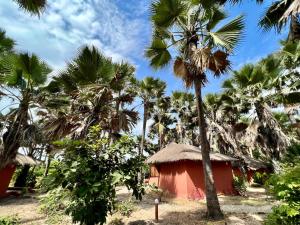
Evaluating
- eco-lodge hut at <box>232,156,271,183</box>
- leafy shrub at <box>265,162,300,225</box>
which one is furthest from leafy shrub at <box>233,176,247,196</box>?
leafy shrub at <box>265,162,300,225</box>

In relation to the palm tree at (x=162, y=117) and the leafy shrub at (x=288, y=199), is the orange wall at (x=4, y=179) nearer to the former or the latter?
the palm tree at (x=162, y=117)

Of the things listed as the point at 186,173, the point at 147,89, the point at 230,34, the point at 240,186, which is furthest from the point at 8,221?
the point at 147,89

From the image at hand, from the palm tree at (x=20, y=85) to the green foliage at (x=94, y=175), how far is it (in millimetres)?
4882

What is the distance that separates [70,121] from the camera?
1138cm

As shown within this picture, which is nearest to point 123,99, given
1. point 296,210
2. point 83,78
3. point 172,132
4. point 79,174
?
point 83,78

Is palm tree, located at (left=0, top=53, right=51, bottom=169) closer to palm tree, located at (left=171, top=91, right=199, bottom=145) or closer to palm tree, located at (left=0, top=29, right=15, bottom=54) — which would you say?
palm tree, located at (left=0, top=29, right=15, bottom=54)

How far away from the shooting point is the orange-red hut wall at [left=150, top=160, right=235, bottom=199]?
52.5 feet

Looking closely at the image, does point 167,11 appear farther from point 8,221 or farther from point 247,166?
point 247,166

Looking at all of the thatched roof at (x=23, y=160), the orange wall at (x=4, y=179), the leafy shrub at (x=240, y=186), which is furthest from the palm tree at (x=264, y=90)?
the orange wall at (x=4, y=179)

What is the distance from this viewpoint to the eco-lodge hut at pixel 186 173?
16.0 m

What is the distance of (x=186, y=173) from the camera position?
16.2 meters

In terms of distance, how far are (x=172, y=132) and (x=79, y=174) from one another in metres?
25.8

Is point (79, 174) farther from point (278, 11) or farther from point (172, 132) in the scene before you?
point (172, 132)

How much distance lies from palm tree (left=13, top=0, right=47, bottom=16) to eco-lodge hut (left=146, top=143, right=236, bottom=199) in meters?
11.6
